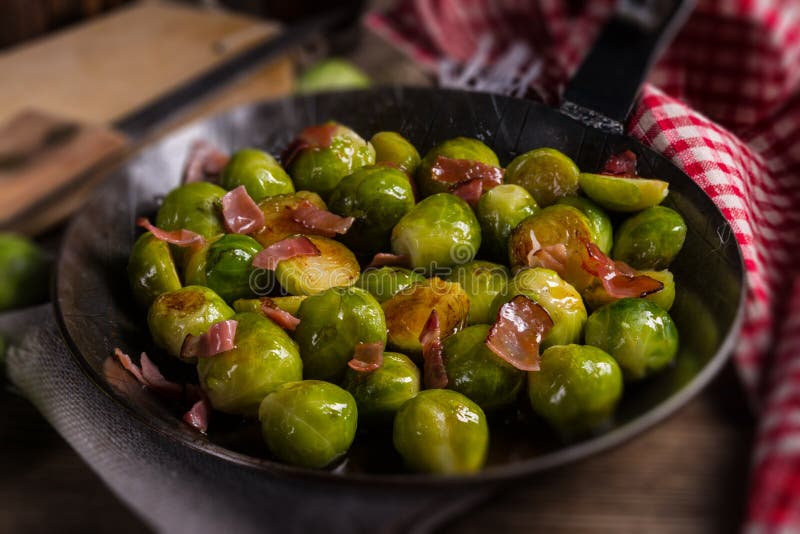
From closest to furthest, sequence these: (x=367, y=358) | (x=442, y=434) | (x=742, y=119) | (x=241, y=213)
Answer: (x=442, y=434), (x=367, y=358), (x=241, y=213), (x=742, y=119)

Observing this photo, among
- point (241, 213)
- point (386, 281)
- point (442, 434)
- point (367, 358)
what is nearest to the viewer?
point (442, 434)

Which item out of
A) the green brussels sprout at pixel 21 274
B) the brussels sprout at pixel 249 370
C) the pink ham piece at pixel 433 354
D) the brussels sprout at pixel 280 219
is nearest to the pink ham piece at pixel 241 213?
the brussels sprout at pixel 280 219

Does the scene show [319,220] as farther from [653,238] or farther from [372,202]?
[653,238]

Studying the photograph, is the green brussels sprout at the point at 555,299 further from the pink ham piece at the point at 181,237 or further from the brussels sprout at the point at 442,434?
the pink ham piece at the point at 181,237

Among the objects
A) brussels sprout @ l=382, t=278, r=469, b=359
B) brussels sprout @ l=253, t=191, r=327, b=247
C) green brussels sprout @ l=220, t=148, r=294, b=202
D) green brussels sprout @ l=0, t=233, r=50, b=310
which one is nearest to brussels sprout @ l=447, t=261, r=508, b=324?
brussels sprout @ l=382, t=278, r=469, b=359

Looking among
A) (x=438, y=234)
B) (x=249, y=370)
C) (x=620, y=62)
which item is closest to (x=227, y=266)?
(x=249, y=370)

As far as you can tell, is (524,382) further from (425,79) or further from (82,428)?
(425,79)
